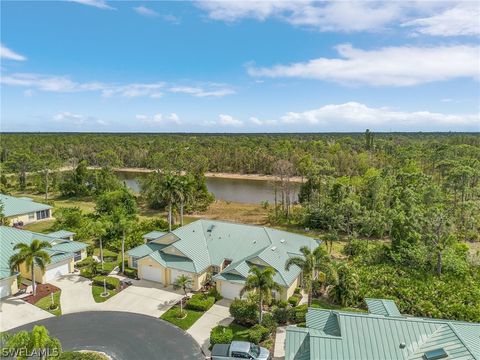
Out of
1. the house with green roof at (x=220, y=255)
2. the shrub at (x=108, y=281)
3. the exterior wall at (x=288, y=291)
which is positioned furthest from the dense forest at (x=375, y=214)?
the shrub at (x=108, y=281)

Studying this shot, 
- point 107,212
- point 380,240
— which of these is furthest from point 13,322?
point 380,240

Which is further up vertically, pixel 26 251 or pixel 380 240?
pixel 26 251

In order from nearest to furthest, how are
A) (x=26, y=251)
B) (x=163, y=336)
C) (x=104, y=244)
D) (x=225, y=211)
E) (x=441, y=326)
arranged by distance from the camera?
(x=441, y=326) → (x=163, y=336) → (x=26, y=251) → (x=104, y=244) → (x=225, y=211)

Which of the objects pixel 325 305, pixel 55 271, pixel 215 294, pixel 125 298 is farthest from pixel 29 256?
pixel 325 305

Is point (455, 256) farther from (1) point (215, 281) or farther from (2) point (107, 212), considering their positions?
(2) point (107, 212)

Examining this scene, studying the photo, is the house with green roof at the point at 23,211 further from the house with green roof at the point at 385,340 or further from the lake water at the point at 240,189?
the house with green roof at the point at 385,340

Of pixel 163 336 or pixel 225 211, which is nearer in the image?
pixel 163 336

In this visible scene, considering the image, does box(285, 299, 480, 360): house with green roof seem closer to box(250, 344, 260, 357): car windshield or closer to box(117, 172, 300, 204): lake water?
box(250, 344, 260, 357): car windshield
